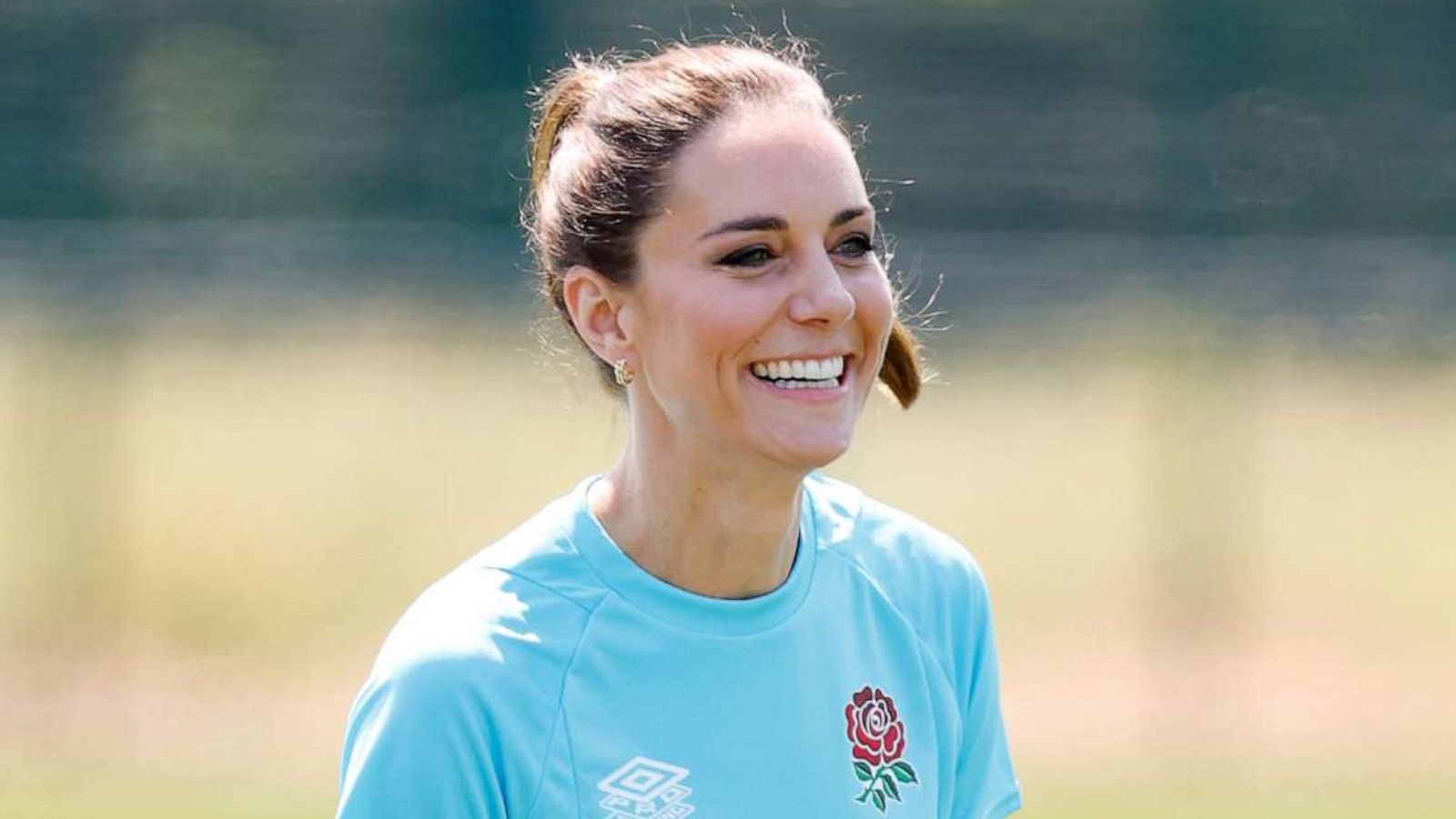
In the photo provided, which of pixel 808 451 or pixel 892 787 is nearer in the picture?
pixel 808 451

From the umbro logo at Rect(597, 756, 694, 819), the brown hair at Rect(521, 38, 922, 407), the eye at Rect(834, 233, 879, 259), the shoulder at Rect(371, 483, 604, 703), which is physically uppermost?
the brown hair at Rect(521, 38, 922, 407)

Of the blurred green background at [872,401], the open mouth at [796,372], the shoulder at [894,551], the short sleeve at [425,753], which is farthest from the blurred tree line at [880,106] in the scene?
the short sleeve at [425,753]

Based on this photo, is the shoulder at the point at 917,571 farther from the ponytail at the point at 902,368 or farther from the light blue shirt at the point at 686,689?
the ponytail at the point at 902,368

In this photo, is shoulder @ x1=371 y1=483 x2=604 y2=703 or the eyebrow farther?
the eyebrow

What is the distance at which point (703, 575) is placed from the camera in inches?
107

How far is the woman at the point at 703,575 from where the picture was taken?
2471 millimetres

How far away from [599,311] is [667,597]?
379 millimetres

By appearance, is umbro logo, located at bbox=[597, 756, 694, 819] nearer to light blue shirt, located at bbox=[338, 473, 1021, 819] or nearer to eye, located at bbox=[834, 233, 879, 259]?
light blue shirt, located at bbox=[338, 473, 1021, 819]


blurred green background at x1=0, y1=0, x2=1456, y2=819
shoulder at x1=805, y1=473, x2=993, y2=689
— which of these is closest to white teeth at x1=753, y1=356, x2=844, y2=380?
shoulder at x1=805, y1=473, x2=993, y2=689

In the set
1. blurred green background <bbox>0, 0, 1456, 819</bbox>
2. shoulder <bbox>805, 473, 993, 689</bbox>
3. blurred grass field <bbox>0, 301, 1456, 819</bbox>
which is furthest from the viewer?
blurred green background <bbox>0, 0, 1456, 819</bbox>

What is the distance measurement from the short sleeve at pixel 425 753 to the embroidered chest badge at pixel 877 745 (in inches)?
18.4

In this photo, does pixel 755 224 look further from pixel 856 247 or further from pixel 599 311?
pixel 599 311

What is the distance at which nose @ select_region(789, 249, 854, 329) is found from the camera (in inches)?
101

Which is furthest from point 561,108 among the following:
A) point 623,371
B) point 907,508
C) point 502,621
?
point 907,508
